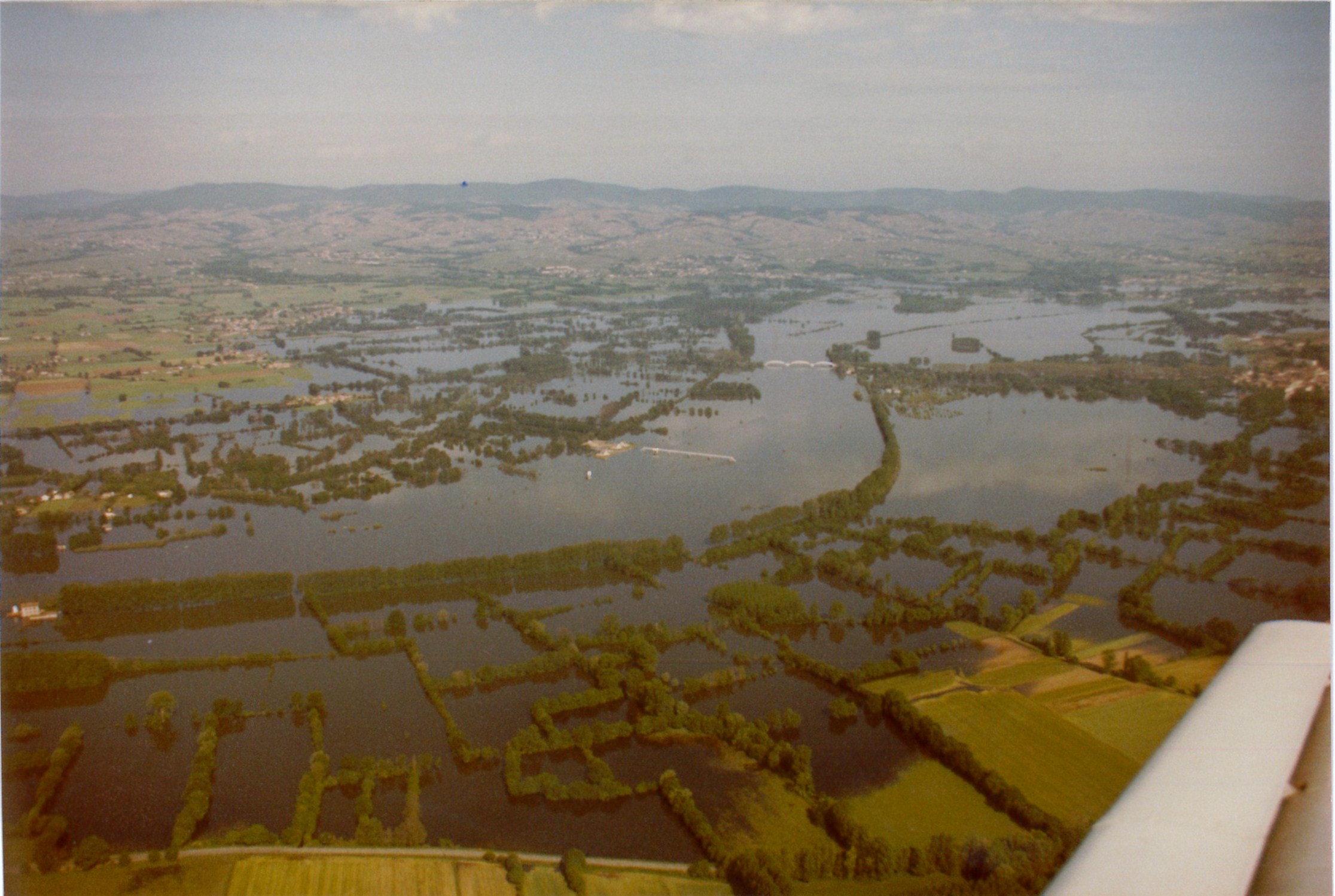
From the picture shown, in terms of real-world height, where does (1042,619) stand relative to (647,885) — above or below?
Answer: above

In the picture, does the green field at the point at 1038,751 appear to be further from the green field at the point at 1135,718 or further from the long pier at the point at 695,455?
the long pier at the point at 695,455

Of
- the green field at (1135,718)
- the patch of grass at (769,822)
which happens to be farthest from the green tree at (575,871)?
the green field at (1135,718)

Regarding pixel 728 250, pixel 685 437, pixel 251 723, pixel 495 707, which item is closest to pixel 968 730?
pixel 495 707

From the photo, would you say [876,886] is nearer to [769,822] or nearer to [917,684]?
A: [769,822]

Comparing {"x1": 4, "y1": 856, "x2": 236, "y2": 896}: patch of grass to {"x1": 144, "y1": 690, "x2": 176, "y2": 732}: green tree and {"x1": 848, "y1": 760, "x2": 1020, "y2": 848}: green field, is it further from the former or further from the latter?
{"x1": 848, "y1": 760, "x2": 1020, "y2": 848}: green field

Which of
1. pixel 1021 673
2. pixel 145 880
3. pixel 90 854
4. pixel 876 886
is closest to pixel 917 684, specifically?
pixel 1021 673

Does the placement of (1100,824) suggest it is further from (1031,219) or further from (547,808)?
(1031,219)
